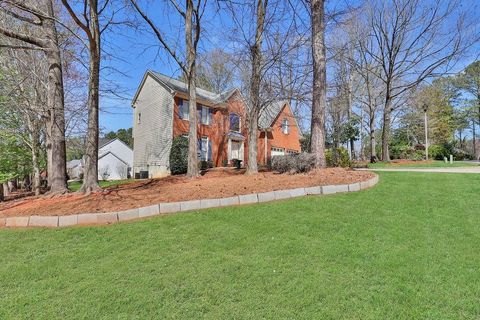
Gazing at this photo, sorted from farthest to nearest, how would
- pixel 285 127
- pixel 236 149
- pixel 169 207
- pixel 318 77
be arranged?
pixel 285 127, pixel 236 149, pixel 318 77, pixel 169 207

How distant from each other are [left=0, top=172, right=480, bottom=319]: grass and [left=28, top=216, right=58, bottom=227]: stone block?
0.90 ft

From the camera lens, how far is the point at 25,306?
2758mm

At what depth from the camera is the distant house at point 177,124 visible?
18.2 metres

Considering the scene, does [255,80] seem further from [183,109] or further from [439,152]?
[439,152]

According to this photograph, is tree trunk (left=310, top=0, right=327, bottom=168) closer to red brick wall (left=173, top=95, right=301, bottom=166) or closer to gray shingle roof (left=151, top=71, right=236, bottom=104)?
gray shingle roof (left=151, top=71, right=236, bottom=104)

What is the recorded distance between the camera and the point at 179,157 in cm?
1697

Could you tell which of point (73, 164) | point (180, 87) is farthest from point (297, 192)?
point (73, 164)

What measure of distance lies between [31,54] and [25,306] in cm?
1255

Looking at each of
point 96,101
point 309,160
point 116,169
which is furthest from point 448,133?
point 96,101

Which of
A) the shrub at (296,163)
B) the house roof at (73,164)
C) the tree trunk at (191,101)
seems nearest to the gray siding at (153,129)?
the tree trunk at (191,101)

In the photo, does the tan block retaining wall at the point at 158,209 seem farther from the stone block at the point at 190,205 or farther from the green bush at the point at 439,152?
the green bush at the point at 439,152

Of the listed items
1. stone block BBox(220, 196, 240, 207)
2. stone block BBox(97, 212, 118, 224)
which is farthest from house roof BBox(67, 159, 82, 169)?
stone block BBox(220, 196, 240, 207)

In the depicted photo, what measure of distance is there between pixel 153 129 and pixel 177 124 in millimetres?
2087

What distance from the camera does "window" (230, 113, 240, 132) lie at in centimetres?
2268
